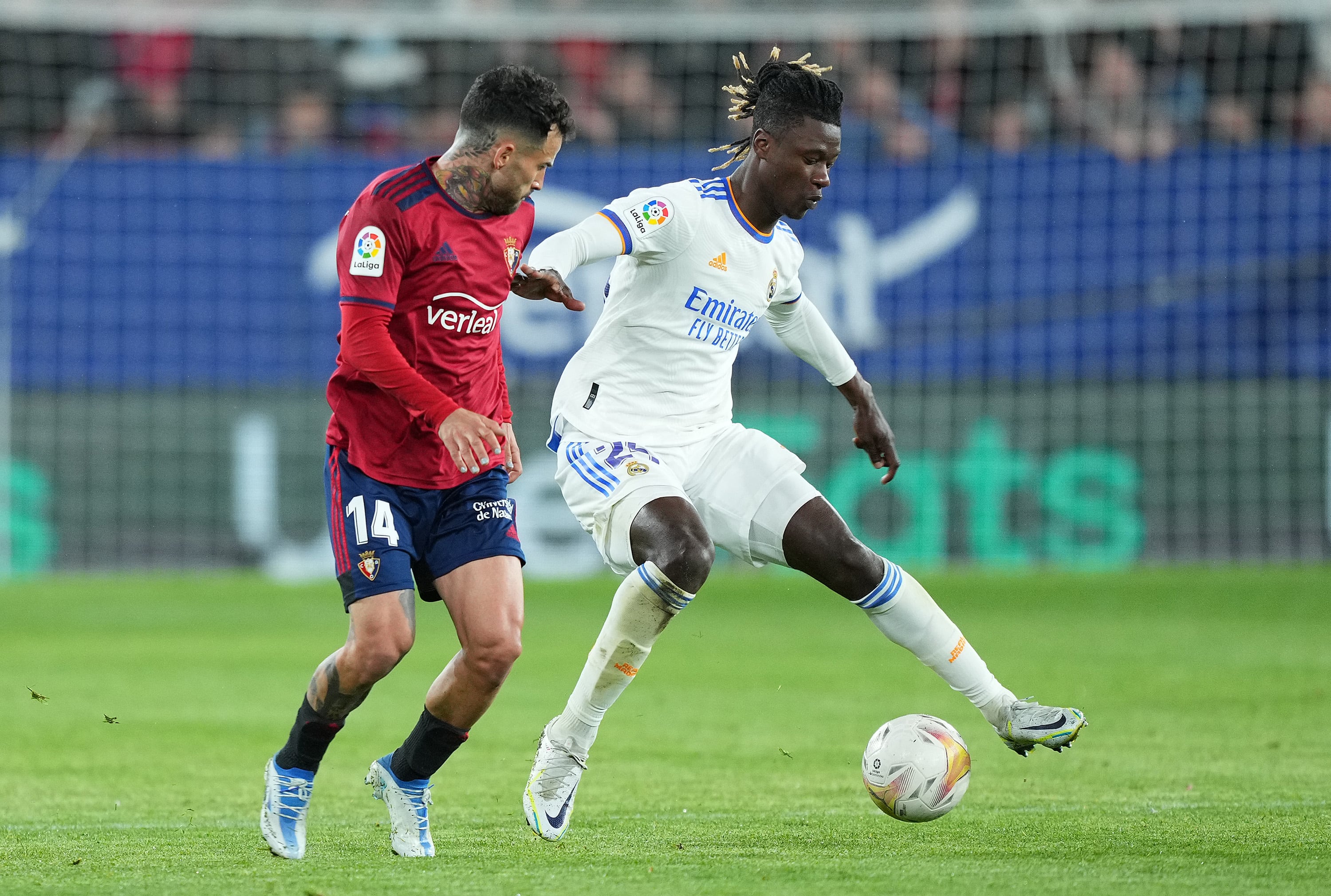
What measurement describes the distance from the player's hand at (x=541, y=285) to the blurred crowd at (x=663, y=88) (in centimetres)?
976

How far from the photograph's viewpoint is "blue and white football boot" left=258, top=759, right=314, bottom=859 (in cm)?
505

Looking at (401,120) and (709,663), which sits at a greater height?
(401,120)

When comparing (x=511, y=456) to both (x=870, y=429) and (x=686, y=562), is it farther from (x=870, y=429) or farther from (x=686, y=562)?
(x=870, y=429)

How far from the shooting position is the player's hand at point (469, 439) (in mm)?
4742

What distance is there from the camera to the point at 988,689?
5.55m

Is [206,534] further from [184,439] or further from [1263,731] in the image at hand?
[1263,731]

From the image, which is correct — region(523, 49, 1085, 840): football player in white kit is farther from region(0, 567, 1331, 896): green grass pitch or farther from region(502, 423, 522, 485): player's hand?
region(0, 567, 1331, 896): green grass pitch

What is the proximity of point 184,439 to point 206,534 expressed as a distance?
2.59 ft

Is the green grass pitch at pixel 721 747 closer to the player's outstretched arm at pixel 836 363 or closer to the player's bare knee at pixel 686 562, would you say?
the player's bare knee at pixel 686 562

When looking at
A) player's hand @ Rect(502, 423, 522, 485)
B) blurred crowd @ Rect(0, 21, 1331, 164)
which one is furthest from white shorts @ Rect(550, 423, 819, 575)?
blurred crowd @ Rect(0, 21, 1331, 164)

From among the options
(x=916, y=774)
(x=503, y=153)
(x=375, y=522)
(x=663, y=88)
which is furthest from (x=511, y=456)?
(x=663, y=88)

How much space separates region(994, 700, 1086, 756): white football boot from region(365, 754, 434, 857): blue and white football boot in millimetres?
1711

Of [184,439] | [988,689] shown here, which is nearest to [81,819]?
[988,689]

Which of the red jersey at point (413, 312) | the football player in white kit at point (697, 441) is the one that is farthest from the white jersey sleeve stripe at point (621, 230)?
the red jersey at point (413, 312)
